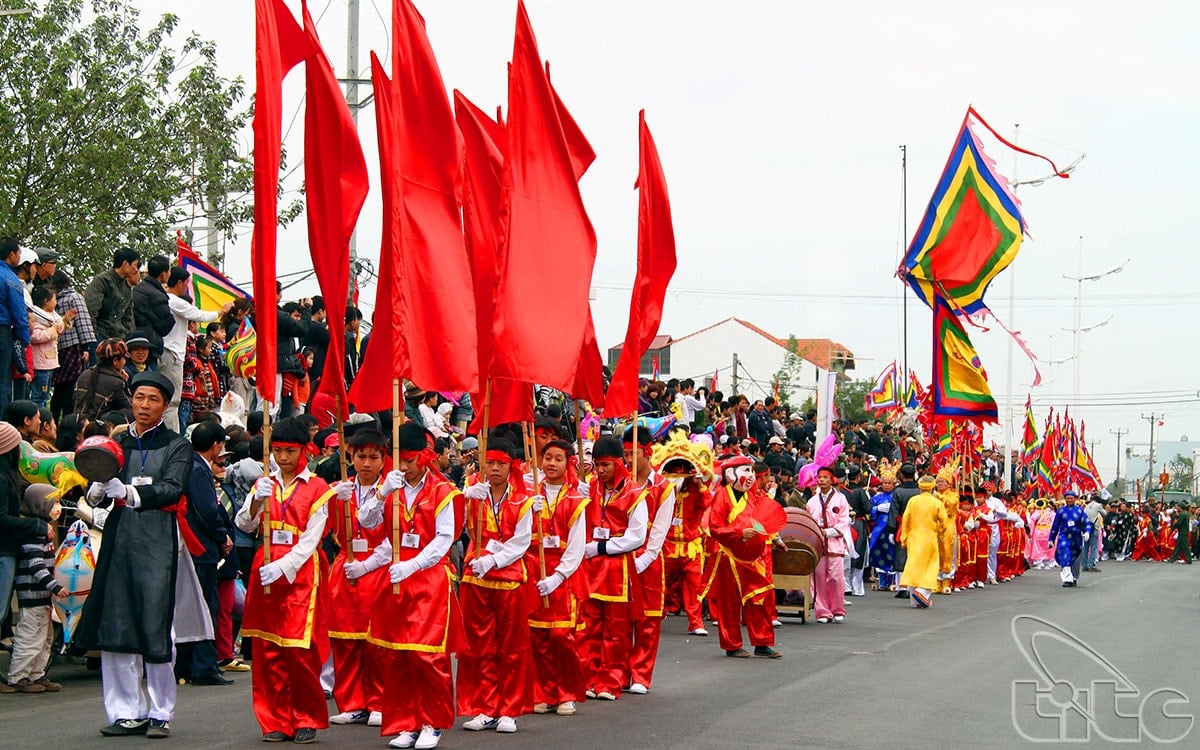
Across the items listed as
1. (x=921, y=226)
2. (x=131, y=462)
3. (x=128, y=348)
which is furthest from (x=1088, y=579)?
(x=131, y=462)

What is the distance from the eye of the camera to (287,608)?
8.12 meters

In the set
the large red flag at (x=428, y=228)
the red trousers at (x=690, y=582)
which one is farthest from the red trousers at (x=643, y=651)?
the red trousers at (x=690, y=582)

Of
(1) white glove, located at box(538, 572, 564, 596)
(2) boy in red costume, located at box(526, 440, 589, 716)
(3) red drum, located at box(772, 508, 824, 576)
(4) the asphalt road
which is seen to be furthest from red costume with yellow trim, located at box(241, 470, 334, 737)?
(3) red drum, located at box(772, 508, 824, 576)

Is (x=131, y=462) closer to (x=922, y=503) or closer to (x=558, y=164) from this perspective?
(x=558, y=164)

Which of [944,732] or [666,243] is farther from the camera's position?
[666,243]

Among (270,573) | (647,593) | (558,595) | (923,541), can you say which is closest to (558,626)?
(558,595)

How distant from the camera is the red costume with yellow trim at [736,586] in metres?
13.3

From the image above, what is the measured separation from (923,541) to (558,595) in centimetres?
1214

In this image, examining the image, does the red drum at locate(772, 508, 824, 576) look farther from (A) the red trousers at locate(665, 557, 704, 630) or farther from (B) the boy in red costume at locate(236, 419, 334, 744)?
(B) the boy in red costume at locate(236, 419, 334, 744)

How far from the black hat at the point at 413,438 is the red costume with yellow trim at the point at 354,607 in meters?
0.27

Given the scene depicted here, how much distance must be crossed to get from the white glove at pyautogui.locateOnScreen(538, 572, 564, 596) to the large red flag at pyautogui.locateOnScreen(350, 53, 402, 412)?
1.53 metres

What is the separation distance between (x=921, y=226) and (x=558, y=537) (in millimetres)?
14909

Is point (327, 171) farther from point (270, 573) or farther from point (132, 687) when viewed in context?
point (132, 687)

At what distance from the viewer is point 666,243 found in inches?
481
